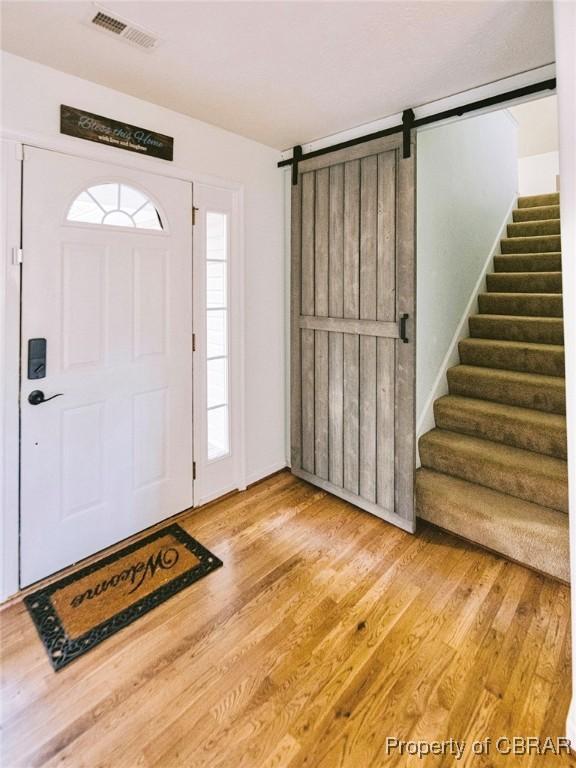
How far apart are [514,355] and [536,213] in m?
2.39

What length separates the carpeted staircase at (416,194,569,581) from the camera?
2.37 m

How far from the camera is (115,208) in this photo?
2365 mm

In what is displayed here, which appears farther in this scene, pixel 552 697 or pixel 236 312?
pixel 236 312

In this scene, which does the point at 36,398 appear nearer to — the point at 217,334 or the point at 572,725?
the point at 217,334

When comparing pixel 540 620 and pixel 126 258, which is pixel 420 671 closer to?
pixel 540 620

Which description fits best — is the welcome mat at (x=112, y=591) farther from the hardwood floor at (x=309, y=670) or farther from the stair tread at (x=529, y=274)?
the stair tread at (x=529, y=274)

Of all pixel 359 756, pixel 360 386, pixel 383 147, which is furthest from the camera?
pixel 360 386

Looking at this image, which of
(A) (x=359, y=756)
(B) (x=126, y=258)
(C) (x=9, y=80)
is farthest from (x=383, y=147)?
(A) (x=359, y=756)

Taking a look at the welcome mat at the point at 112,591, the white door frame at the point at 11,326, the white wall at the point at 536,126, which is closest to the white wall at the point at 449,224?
the white wall at the point at 536,126

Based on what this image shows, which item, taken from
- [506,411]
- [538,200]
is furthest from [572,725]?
[538,200]

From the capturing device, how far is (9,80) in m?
1.94

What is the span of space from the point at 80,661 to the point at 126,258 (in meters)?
2.02

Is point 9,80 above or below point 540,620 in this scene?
above

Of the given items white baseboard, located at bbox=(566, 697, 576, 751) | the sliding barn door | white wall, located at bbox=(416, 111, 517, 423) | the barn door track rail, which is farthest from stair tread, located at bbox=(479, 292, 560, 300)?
white baseboard, located at bbox=(566, 697, 576, 751)
